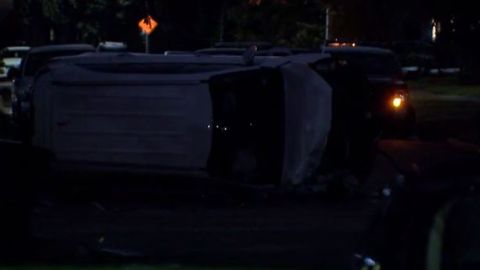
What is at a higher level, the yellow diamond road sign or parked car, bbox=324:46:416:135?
the yellow diamond road sign

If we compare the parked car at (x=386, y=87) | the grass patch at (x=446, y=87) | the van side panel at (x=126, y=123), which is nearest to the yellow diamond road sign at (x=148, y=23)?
the parked car at (x=386, y=87)

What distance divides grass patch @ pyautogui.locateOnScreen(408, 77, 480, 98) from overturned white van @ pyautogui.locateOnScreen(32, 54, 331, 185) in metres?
22.9

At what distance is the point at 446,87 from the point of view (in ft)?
141

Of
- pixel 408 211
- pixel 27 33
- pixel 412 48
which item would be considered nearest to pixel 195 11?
pixel 408 211

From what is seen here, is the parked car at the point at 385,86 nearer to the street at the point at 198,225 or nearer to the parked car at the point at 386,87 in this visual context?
the parked car at the point at 386,87

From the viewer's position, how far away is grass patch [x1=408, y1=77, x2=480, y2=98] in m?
38.9

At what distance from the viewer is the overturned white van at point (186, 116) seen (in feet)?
46.5

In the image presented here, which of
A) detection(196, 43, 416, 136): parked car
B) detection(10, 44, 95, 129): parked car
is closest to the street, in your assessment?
detection(196, 43, 416, 136): parked car

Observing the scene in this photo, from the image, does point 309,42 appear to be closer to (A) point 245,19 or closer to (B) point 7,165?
(A) point 245,19

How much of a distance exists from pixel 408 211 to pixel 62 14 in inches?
2051

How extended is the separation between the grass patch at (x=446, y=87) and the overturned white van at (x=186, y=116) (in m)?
22.9

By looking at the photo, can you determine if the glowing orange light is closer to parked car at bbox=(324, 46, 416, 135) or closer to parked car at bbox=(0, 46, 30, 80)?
parked car at bbox=(324, 46, 416, 135)

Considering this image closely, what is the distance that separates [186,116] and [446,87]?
1176 inches

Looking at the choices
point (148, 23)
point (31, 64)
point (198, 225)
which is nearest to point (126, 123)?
point (198, 225)
